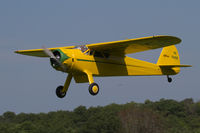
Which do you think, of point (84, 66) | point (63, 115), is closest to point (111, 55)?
point (84, 66)

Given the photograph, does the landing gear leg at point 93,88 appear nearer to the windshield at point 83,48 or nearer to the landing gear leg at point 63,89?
the windshield at point 83,48

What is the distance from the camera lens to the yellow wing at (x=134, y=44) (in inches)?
576

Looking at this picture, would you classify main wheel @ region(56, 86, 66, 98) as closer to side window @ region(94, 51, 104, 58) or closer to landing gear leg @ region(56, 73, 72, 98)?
landing gear leg @ region(56, 73, 72, 98)

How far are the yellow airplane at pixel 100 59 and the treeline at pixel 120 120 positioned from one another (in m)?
38.8

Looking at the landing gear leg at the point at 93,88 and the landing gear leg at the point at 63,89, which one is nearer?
the landing gear leg at the point at 93,88

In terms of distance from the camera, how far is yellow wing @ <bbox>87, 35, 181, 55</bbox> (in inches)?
576

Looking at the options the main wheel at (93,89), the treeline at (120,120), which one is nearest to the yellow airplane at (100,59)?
the main wheel at (93,89)

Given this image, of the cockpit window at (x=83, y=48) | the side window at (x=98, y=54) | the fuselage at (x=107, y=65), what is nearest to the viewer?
the fuselage at (x=107, y=65)

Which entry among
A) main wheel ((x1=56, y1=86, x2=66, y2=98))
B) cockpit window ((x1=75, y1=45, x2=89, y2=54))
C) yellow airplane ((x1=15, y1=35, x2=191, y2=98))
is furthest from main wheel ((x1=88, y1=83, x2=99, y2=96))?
main wheel ((x1=56, y1=86, x2=66, y2=98))

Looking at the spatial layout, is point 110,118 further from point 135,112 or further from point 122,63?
point 122,63

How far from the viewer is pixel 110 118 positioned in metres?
60.7

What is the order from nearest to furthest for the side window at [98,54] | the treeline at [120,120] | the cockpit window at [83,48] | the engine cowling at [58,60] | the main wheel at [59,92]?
the engine cowling at [58,60] → the cockpit window at [83,48] → the side window at [98,54] → the main wheel at [59,92] → the treeline at [120,120]

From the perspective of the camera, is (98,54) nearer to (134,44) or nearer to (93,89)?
(134,44)

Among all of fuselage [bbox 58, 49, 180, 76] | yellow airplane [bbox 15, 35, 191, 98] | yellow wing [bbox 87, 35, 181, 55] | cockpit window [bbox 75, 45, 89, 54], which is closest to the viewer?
yellow airplane [bbox 15, 35, 191, 98]
